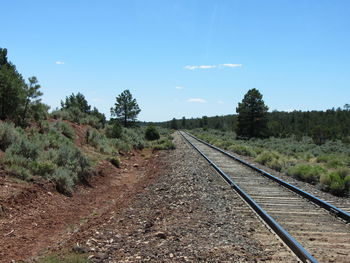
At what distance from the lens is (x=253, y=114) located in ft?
169

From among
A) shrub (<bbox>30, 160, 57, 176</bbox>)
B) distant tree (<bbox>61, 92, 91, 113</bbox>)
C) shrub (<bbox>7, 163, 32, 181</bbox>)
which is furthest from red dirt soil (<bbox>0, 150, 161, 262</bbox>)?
distant tree (<bbox>61, 92, 91, 113</bbox>)

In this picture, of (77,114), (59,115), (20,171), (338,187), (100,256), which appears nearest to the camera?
(100,256)

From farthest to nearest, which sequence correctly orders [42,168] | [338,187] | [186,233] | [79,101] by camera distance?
[79,101] → [338,187] → [42,168] → [186,233]

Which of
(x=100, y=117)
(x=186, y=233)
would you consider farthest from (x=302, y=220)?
(x=100, y=117)

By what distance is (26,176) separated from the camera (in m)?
9.61

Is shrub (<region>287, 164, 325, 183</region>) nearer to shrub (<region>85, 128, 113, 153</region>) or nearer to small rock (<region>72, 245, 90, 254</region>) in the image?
small rock (<region>72, 245, 90, 254</region>)

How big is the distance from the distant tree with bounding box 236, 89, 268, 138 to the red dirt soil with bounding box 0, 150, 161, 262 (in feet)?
137

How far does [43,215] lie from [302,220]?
6.42 meters

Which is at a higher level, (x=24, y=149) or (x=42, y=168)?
(x=24, y=149)

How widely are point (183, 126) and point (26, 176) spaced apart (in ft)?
508

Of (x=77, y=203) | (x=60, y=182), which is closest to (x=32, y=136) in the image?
(x=60, y=182)

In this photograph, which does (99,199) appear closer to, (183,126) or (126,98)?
(126,98)

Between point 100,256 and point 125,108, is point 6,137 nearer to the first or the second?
point 100,256

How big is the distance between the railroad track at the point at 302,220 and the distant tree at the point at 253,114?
40571 millimetres
